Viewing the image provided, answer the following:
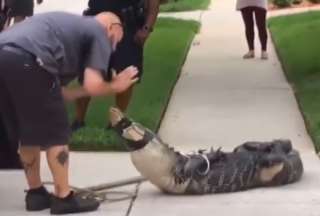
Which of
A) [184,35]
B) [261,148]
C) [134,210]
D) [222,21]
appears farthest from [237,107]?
[222,21]

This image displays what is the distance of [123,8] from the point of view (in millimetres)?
8523

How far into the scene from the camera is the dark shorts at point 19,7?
9.01 metres

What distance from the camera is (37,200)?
6.62 metres

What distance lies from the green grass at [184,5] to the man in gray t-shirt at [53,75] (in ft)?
47.5

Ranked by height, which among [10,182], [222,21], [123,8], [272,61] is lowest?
[222,21]

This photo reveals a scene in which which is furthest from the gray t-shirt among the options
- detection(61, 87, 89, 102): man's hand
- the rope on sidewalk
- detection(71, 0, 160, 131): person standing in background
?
detection(71, 0, 160, 131): person standing in background

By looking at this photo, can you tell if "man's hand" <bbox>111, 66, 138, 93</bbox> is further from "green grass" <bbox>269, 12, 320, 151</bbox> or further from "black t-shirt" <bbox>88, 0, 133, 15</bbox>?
"green grass" <bbox>269, 12, 320, 151</bbox>

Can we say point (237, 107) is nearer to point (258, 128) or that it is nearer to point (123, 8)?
point (258, 128)

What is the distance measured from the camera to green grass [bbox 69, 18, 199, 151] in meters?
8.44

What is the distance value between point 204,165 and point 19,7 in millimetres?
2910

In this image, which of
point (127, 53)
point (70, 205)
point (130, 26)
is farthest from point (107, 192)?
point (130, 26)

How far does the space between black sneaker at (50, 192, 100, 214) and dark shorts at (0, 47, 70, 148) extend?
0.37 m

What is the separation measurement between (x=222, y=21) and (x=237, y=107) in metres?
8.77

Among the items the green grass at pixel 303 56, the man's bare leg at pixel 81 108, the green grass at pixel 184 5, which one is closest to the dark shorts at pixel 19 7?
the man's bare leg at pixel 81 108
